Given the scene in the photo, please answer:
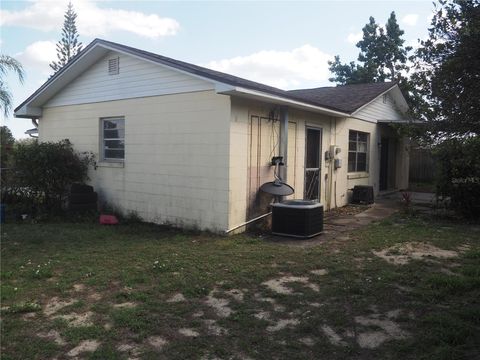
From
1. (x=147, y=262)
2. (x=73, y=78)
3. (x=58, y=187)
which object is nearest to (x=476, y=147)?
(x=147, y=262)

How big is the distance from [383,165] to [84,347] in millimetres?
14745

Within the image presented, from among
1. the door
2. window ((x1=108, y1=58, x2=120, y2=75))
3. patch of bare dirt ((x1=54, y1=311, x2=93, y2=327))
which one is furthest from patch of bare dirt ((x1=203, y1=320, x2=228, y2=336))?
window ((x1=108, y1=58, x2=120, y2=75))

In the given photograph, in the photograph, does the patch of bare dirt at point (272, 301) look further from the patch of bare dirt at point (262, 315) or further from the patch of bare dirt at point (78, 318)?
the patch of bare dirt at point (78, 318)

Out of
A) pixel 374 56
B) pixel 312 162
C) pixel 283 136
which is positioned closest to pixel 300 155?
pixel 312 162

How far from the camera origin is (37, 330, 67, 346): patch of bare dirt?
3621 millimetres

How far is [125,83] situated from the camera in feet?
32.7

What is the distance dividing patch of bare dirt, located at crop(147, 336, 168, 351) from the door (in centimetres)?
741

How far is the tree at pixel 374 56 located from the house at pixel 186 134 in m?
20.9

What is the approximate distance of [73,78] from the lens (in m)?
11.2

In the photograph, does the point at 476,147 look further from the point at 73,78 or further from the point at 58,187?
the point at 73,78

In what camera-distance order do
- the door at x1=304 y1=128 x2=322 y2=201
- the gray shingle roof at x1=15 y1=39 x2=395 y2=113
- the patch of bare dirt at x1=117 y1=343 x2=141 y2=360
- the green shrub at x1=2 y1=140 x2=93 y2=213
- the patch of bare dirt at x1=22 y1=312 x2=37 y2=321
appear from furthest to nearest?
1. the door at x1=304 y1=128 x2=322 y2=201
2. the green shrub at x1=2 y1=140 x2=93 y2=213
3. the gray shingle roof at x1=15 y1=39 x2=395 y2=113
4. the patch of bare dirt at x1=22 y1=312 x2=37 y2=321
5. the patch of bare dirt at x1=117 y1=343 x2=141 y2=360

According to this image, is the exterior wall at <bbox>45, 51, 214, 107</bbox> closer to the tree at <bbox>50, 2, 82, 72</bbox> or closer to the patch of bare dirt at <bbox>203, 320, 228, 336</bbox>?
the patch of bare dirt at <bbox>203, 320, 228, 336</bbox>

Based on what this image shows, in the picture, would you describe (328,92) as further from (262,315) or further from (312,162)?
(262,315)

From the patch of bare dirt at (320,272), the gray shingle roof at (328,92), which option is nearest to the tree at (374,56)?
the gray shingle roof at (328,92)
